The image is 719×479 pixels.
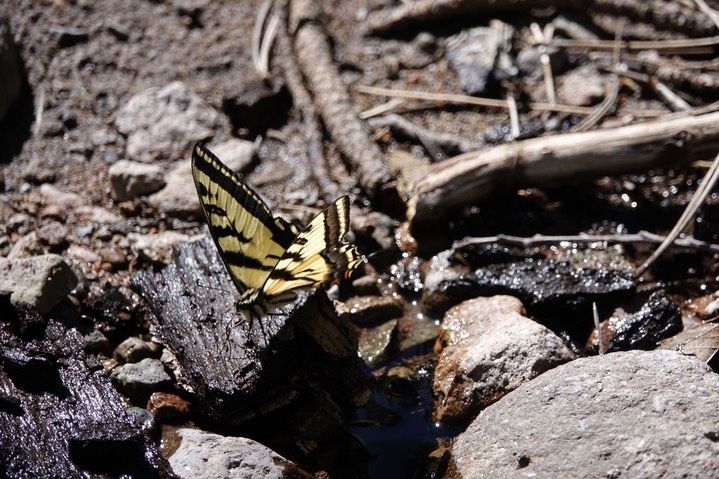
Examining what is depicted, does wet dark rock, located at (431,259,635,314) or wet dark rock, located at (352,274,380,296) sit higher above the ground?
wet dark rock, located at (352,274,380,296)

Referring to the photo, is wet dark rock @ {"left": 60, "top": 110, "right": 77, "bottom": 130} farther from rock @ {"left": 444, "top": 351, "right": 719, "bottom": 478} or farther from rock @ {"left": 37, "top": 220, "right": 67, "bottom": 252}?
rock @ {"left": 444, "top": 351, "right": 719, "bottom": 478}

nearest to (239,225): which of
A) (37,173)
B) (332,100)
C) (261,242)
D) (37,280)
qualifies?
(261,242)

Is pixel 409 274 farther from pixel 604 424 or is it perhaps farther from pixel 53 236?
pixel 53 236

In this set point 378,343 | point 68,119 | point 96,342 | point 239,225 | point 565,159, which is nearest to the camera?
point 239,225

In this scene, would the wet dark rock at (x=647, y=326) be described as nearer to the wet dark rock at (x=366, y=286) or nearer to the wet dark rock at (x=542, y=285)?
the wet dark rock at (x=542, y=285)

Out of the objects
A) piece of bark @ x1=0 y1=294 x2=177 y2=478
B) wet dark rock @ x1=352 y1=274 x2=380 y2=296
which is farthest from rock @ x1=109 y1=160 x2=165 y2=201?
wet dark rock @ x1=352 y1=274 x2=380 y2=296

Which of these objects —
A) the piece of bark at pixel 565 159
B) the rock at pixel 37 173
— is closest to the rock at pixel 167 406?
the piece of bark at pixel 565 159

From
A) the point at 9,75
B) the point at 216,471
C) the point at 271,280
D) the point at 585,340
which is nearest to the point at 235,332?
the point at 271,280
